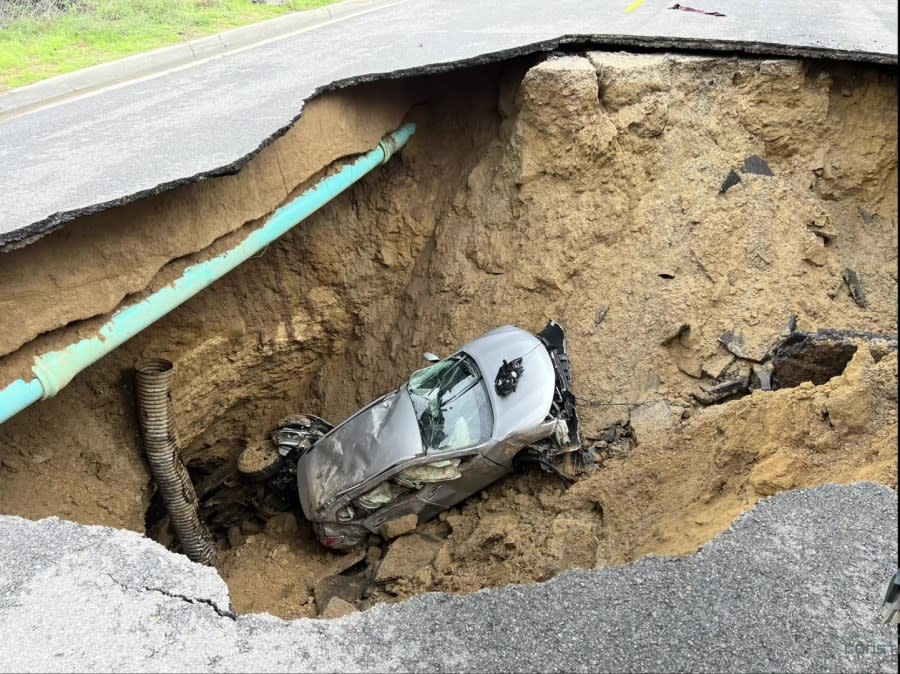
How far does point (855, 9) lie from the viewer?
8.82 meters

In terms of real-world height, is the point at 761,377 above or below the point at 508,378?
below

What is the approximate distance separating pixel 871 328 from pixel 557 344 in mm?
2953

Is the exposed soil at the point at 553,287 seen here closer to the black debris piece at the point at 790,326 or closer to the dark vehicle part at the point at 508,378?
the black debris piece at the point at 790,326

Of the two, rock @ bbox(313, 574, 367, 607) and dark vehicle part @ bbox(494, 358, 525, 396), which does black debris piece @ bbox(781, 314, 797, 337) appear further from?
rock @ bbox(313, 574, 367, 607)

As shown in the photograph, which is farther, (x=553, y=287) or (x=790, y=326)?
(x=553, y=287)

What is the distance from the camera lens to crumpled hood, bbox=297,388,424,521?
6.78 metres

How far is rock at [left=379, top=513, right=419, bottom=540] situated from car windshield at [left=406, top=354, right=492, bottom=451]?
2.67 ft

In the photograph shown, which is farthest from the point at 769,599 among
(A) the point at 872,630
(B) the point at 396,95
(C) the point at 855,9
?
(C) the point at 855,9

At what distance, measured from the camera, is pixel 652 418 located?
22.1 feet

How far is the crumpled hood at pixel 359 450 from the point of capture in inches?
267

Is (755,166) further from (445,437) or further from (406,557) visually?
(406,557)

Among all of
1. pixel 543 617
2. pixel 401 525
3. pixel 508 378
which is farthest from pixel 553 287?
pixel 543 617

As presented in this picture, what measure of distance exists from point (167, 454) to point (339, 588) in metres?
2.07

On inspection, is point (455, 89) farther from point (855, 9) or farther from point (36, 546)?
point (36, 546)
